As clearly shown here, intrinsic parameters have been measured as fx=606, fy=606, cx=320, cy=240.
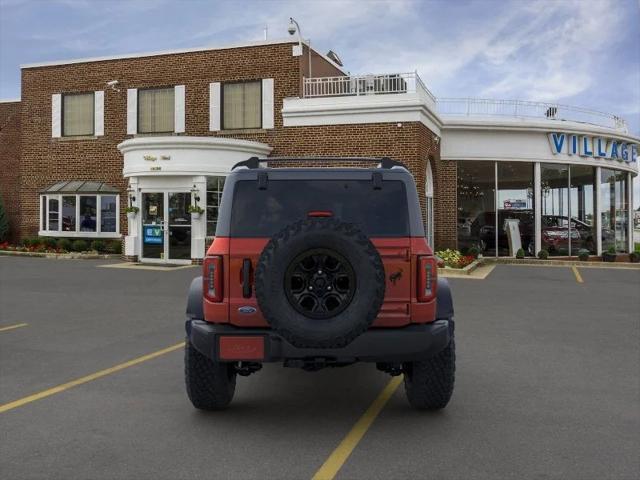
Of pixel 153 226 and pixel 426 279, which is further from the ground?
pixel 153 226

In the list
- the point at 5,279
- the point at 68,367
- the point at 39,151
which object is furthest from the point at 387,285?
the point at 39,151

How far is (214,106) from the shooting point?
22.6 meters

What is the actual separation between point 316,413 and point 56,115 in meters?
23.6

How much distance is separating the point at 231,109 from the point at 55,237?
8817 millimetres

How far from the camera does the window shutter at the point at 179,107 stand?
23062 millimetres

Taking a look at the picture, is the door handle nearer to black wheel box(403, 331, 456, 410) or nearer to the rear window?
the rear window

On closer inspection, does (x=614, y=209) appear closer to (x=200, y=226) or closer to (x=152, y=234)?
(x=200, y=226)

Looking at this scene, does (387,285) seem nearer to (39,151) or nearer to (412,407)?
(412,407)

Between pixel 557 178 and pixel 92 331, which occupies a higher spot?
pixel 557 178

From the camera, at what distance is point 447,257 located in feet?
61.7

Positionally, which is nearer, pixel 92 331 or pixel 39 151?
pixel 92 331

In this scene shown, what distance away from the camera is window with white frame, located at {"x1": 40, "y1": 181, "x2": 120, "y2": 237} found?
23.7 metres

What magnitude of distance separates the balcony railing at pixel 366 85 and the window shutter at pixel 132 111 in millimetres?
6953

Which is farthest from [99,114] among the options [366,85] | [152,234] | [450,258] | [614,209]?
[614,209]
